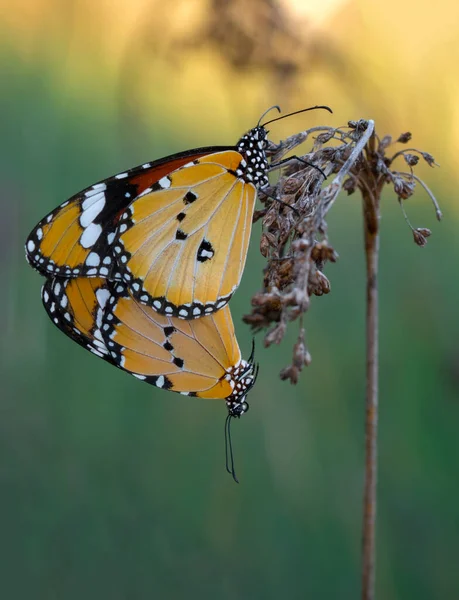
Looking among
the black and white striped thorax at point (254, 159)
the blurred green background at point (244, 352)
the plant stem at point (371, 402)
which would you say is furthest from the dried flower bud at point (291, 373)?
the blurred green background at point (244, 352)

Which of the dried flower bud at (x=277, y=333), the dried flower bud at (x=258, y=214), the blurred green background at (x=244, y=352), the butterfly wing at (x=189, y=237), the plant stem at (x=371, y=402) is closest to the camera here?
the dried flower bud at (x=277, y=333)

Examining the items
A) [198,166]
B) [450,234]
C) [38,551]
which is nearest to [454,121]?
[450,234]

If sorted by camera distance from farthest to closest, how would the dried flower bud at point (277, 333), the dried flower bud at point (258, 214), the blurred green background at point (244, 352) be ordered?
the blurred green background at point (244, 352), the dried flower bud at point (258, 214), the dried flower bud at point (277, 333)

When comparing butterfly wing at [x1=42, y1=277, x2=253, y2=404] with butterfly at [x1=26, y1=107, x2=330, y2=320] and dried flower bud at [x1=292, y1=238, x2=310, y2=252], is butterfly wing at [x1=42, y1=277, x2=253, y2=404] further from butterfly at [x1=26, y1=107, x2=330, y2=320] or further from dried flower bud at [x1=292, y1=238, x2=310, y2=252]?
dried flower bud at [x1=292, y1=238, x2=310, y2=252]

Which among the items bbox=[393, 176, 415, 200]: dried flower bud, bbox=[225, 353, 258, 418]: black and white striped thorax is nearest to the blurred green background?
bbox=[225, 353, 258, 418]: black and white striped thorax

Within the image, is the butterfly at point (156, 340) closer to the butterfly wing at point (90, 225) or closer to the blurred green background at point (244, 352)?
the butterfly wing at point (90, 225)

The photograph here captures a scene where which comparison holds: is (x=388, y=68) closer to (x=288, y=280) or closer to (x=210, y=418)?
(x=210, y=418)
